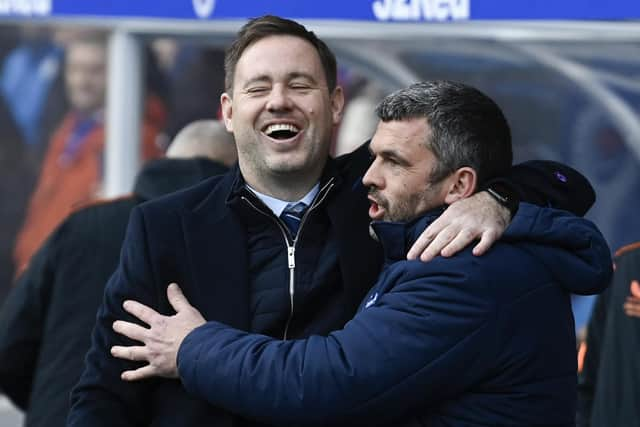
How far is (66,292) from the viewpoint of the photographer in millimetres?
3904

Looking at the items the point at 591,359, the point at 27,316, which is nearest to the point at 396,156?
the point at 591,359

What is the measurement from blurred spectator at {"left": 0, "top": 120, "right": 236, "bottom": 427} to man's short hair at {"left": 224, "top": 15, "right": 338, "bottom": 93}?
1.03m

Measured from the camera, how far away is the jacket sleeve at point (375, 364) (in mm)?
2381

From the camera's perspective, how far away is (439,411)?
8.02 feet

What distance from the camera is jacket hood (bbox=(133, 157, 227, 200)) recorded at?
393 centimetres

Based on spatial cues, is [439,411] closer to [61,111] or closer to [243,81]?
[243,81]

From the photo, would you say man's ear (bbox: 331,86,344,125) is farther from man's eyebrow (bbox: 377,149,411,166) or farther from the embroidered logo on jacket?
the embroidered logo on jacket

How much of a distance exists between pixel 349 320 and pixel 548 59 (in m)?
2.31

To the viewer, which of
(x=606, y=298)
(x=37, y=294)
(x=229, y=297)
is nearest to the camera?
(x=229, y=297)

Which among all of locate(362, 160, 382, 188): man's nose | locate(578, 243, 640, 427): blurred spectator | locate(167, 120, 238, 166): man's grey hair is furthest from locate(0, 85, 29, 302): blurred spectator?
locate(362, 160, 382, 188): man's nose

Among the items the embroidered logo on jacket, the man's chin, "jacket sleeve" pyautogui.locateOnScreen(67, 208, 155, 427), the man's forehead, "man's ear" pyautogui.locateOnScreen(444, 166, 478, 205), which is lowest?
"jacket sleeve" pyautogui.locateOnScreen(67, 208, 155, 427)

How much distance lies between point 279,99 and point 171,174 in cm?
123

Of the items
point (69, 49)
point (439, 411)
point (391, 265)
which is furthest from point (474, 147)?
point (69, 49)

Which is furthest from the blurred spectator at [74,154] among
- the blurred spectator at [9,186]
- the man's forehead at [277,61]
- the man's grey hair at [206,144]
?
the man's forehead at [277,61]
